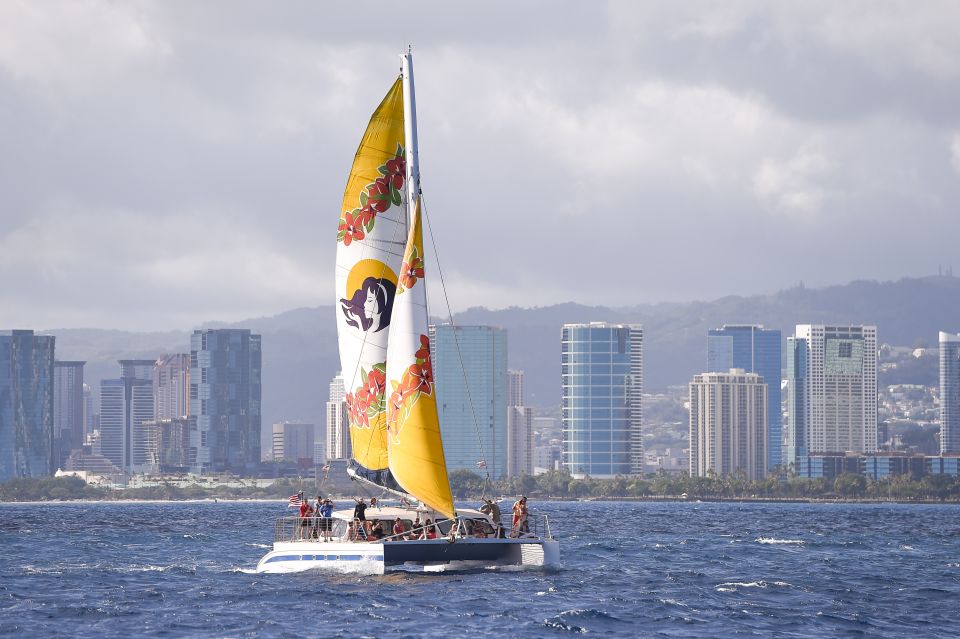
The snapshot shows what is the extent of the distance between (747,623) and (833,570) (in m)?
30.4

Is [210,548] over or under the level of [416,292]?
under

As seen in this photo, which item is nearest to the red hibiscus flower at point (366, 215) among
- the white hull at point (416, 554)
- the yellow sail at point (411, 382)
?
the yellow sail at point (411, 382)

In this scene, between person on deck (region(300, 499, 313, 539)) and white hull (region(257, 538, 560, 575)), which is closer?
white hull (region(257, 538, 560, 575))

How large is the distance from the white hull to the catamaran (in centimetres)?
4

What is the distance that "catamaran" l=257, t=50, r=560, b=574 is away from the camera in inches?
2640

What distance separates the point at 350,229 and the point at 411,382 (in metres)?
8.79

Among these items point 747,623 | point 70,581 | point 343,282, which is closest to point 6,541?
point 70,581

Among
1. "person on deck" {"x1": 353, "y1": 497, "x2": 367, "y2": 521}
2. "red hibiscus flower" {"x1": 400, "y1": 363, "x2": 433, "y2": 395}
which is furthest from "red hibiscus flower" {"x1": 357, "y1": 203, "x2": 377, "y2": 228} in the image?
"person on deck" {"x1": 353, "y1": 497, "x2": 367, "y2": 521}

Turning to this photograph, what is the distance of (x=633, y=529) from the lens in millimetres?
155250

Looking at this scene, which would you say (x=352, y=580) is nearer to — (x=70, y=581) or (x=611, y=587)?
(x=611, y=587)

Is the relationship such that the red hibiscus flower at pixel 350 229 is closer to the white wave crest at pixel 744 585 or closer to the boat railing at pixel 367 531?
the boat railing at pixel 367 531

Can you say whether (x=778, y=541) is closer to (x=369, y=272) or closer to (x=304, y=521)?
(x=369, y=272)

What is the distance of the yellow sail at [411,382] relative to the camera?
2714 inches

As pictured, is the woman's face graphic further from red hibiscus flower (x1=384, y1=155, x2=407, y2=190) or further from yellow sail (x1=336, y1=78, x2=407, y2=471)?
red hibiscus flower (x1=384, y1=155, x2=407, y2=190)
